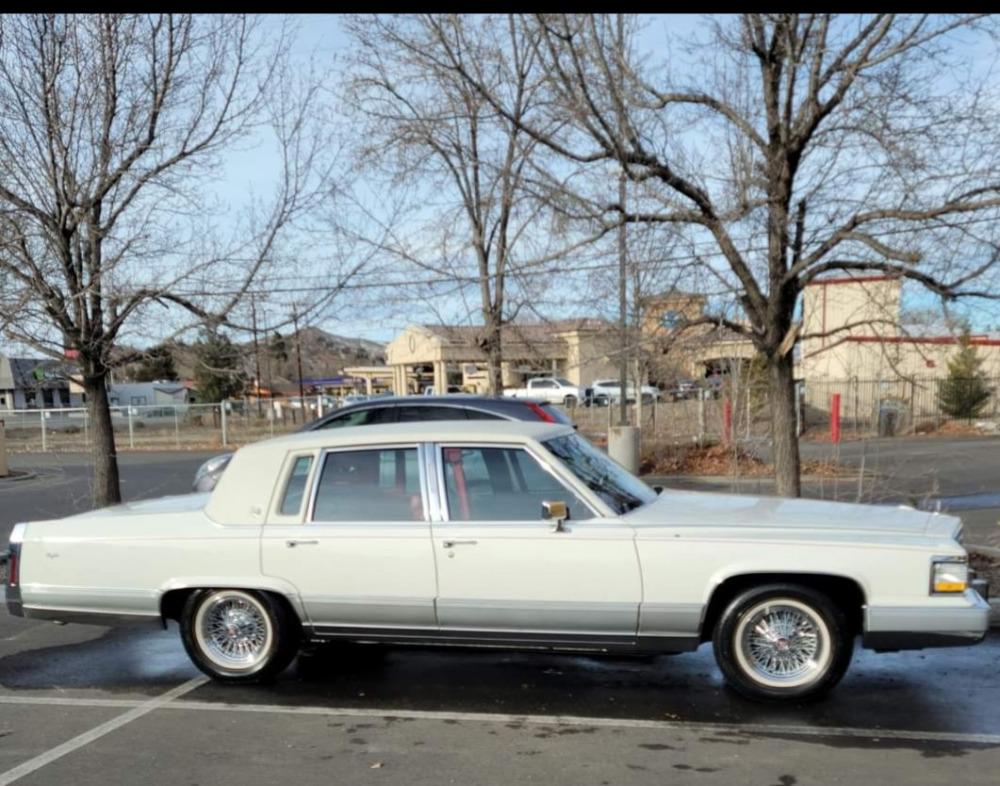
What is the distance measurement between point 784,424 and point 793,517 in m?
4.05

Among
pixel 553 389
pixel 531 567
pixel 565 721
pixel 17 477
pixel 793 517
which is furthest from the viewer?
pixel 553 389

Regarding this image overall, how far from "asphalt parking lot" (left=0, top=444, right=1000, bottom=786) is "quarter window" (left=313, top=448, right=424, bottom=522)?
1067 mm

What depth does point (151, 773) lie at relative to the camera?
3.90m

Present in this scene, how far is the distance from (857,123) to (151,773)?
24.1 ft

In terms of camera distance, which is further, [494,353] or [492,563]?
[494,353]

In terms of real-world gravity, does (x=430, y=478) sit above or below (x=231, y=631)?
above

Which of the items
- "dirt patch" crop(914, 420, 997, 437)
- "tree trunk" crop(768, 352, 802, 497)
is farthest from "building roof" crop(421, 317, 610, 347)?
"dirt patch" crop(914, 420, 997, 437)

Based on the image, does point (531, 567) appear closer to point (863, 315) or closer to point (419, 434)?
point (419, 434)

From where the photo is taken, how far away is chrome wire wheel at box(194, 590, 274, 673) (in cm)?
507

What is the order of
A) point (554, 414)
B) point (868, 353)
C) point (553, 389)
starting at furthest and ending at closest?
point (553, 389) < point (868, 353) < point (554, 414)

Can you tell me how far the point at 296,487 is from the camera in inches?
201

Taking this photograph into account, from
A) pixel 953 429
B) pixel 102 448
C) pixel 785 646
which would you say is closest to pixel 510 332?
pixel 102 448

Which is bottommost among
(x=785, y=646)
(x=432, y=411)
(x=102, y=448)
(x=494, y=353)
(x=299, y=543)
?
(x=785, y=646)
